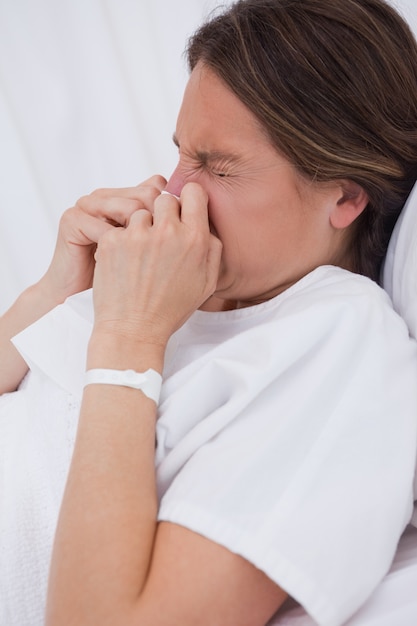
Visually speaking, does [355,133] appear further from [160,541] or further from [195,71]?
[160,541]

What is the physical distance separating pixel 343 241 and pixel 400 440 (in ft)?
1.41

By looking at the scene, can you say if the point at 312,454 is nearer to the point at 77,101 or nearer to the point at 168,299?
the point at 168,299

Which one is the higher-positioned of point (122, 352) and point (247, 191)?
point (247, 191)

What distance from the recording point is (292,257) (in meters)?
1.18

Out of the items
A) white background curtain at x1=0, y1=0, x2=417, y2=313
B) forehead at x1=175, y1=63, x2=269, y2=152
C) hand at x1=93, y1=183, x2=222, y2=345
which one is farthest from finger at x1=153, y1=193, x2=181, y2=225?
white background curtain at x1=0, y1=0, x2=417, y2=313

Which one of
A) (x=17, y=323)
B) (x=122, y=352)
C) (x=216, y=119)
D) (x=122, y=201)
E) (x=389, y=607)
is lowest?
(x=389, y=607)

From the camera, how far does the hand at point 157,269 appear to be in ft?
3.49

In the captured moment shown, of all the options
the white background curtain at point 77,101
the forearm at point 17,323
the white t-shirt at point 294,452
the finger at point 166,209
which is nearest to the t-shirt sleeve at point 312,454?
the white t-shirt at point 294,452

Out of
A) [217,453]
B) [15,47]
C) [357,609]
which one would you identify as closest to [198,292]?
[217,453]

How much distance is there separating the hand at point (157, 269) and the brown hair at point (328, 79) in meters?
0.18

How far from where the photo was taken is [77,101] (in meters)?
1.98

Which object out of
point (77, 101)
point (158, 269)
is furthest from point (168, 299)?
point (77, 101)

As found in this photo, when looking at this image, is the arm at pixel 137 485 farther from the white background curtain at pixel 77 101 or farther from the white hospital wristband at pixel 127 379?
the white background curtain at pixel 77 101

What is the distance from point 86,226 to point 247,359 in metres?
0.50
